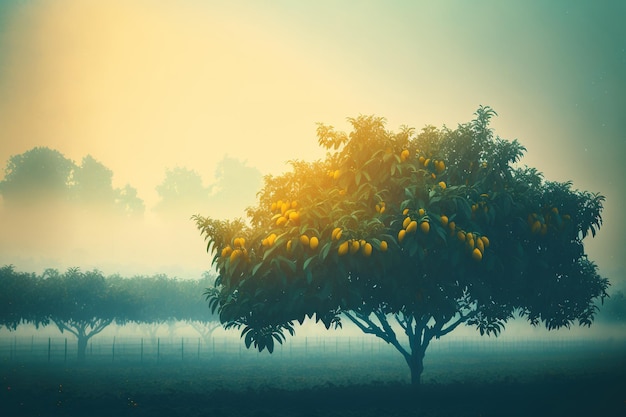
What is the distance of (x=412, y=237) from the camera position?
19.3 meters

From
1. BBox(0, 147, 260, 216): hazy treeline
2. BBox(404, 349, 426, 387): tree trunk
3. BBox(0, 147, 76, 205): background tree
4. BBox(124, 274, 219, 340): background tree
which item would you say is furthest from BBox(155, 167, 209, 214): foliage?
BBox(404, 349, 426, 387): tree trunk

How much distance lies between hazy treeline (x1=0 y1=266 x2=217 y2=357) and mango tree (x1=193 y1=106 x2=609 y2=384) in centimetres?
5006

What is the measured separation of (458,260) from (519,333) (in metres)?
184

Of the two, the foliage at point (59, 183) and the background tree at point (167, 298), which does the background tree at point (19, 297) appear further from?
the foliage at point (59, 183)

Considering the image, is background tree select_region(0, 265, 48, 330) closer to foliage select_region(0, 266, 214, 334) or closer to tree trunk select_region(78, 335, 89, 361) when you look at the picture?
foliage select_region(0, 266, 214, 334)

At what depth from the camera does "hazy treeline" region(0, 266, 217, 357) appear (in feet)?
224

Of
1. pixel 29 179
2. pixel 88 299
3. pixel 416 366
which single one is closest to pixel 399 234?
pixel 416 366

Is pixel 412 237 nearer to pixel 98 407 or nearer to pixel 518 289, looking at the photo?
pixel 518 289

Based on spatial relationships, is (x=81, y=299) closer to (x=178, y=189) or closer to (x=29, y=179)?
(x=29, y=179)

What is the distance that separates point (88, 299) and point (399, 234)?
61.7 meters

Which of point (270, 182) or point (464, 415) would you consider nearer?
point (464, 415)

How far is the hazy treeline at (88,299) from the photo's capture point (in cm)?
6831

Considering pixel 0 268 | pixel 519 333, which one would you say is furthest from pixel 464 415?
pixel 519 333

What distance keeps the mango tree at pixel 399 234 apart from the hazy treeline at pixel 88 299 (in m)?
50.1
